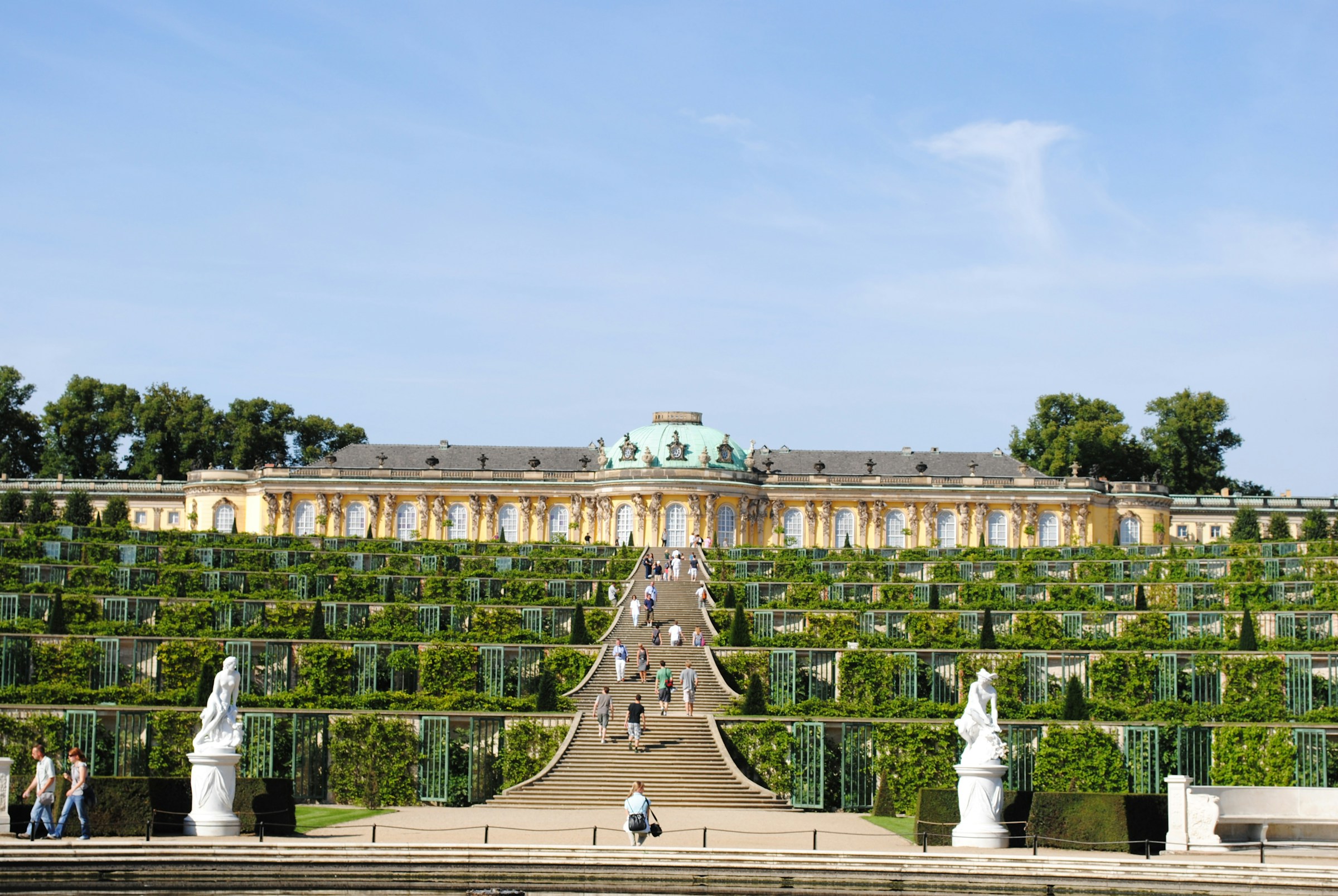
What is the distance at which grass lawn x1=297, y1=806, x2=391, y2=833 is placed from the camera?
2723 cm

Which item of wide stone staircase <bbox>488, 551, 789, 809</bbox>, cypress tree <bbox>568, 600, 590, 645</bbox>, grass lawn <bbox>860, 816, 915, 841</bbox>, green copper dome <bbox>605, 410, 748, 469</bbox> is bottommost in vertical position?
grass lawn <bbox>860, 816, 915, 841</bbox>

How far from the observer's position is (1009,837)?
2567 cm

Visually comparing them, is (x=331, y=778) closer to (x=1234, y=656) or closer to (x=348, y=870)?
(x=348, y=870)

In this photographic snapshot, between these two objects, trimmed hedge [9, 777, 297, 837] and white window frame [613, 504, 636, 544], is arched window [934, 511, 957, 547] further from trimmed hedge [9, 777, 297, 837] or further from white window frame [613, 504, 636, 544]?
trimmed hedge [9, 777, 297, 837]

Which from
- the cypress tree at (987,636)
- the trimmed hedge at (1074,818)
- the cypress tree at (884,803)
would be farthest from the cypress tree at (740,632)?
the trimmed hedge at (1074,818)

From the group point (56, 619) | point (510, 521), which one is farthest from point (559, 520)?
point (56, 619)

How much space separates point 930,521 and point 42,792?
207 ft

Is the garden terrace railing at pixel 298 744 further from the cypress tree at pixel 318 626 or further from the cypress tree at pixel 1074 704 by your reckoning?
the cypress tree at pixel 1074 704

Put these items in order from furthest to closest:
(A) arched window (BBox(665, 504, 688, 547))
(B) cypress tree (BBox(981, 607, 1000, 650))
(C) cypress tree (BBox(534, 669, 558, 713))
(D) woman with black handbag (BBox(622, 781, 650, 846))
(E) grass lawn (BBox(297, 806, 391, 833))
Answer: (A) arched window (BBox(665, 504, 688, 547)) < (B) cypress tree (BBox(981, 607, 1000, 650)) < (C) cypress tree (BBox(534, 669, 558, 713)) < (E) grass lawn (BBox(297, 806, 391, 833)) < (D) woman with black handbag (BBox(622, 781, 650, 846))

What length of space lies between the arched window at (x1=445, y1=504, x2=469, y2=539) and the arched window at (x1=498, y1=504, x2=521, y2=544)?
5.41ft

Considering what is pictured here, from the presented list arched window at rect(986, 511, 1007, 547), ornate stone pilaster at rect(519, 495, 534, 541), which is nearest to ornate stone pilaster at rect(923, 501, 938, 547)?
arched window at rect(986, 511, 1007, 547)

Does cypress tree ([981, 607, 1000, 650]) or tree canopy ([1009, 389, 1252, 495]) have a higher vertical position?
tree canopy ([1009, 389, 1252, 495])

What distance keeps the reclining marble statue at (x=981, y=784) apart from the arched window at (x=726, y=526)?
52990mm

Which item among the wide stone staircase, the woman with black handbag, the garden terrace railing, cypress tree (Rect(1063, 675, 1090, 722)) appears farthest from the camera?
cypress tree (Rect(1063, 675, 1090, 722))
